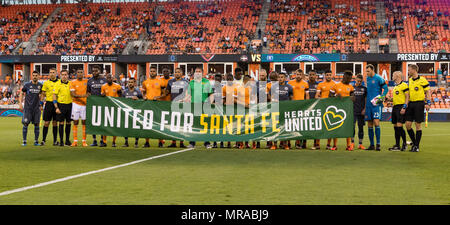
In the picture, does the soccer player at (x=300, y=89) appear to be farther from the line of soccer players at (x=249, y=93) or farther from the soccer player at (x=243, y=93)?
the soccer player at (x=243, y=93)

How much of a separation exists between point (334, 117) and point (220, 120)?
9.71 ft

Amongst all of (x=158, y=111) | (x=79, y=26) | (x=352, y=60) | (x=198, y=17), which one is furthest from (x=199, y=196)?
(x=79, y=26)

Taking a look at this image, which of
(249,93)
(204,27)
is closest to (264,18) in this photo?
(204,27)

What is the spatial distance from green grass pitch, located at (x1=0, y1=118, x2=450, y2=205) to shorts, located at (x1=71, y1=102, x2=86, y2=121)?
64.5 inches

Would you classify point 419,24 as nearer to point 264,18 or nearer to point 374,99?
point 264,18

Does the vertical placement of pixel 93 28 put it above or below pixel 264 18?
below

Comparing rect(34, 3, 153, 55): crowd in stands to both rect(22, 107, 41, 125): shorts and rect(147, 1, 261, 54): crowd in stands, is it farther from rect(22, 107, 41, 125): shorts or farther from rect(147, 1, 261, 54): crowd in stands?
rect(22, 107, 41, 125): shorts

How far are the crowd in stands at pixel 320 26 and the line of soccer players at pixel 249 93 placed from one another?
31.9 meters

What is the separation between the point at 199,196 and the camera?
222 inches

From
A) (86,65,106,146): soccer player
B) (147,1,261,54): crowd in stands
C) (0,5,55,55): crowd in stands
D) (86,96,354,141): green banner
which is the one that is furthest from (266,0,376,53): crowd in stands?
(86,65,106,146): soccer player

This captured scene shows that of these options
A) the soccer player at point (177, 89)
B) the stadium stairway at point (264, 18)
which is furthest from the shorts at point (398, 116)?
the stadium stairway at point (264, 18)

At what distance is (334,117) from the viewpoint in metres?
11.8
